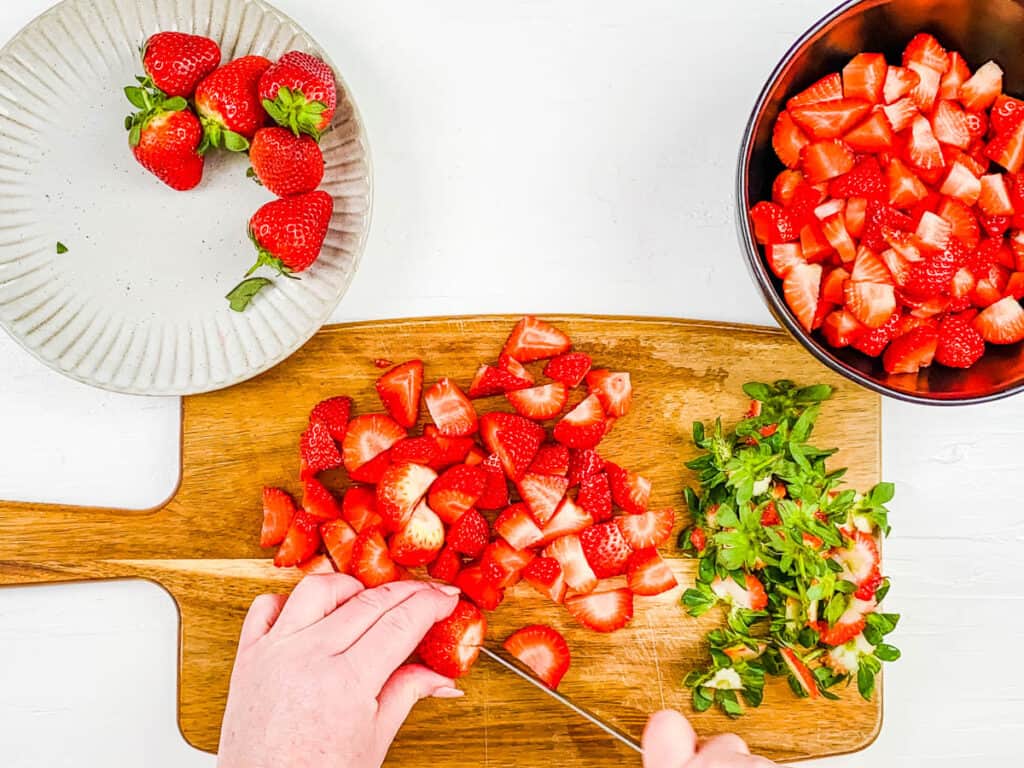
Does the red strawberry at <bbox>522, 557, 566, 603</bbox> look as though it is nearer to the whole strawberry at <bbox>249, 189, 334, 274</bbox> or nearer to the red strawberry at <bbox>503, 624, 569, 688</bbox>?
the red strawberry at <bbox>503, 624, 569, 688</bbox>

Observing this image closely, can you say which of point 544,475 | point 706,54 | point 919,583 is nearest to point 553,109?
point 706,54

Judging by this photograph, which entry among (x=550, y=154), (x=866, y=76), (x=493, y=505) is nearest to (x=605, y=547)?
(x=493, y=505)

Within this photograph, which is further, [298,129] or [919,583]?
[919,583]

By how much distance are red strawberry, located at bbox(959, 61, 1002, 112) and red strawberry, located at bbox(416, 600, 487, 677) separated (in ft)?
3.00

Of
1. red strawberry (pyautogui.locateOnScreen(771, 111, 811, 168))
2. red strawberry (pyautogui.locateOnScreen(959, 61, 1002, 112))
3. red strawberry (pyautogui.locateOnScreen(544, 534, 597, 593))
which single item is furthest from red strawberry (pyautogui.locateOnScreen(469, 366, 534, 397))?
red strawberry (pyautogui.locateOnScreen(959, 61, 1002, 112))

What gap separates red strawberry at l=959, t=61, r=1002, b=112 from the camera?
3.76ft

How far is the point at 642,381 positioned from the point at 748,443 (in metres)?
0.17

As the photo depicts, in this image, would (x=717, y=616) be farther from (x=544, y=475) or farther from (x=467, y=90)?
(x=467, y=90)

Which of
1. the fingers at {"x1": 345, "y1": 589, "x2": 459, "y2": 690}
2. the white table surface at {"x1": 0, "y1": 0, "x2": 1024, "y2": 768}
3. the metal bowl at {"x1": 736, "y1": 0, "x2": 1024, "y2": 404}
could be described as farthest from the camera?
the white table surface at {"x1": 0, "y1": 0, "x2": 1024, "y2": 768}

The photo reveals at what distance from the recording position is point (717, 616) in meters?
1.30

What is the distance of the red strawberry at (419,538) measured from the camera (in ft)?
4.07

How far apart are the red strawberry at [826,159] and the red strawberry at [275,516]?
0.82m

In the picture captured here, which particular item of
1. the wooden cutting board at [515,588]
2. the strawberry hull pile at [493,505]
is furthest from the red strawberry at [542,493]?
the wooden cutting board at [515,588]

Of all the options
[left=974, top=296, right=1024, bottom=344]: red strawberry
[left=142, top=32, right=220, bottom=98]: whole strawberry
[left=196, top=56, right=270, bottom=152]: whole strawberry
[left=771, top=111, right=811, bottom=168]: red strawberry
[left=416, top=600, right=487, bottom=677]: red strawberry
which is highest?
[left=142, top=32, right=220, bottom=98]: whole strawberry
